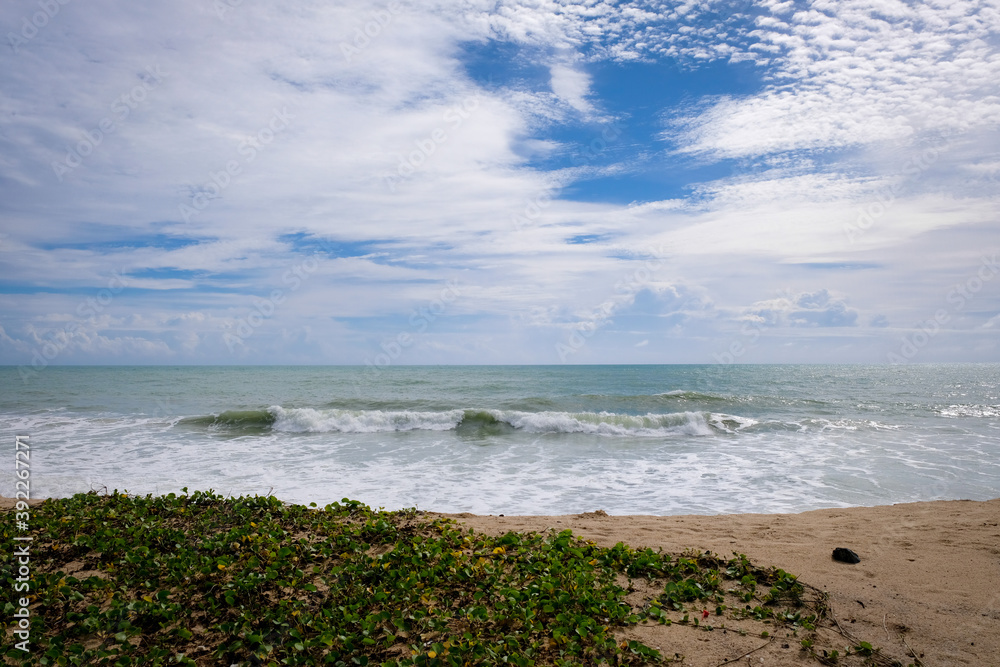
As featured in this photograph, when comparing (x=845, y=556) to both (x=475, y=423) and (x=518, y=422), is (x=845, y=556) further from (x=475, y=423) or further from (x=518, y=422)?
(x=475, y=423)

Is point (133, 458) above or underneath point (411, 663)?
underneath

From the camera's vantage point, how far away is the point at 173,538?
5.77 m

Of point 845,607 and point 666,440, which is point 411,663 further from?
point 666,440

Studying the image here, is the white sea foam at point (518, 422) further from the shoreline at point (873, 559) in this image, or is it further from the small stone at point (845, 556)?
the small stone at point (845, 556)

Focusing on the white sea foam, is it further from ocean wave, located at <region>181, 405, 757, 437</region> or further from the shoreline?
the shoreline

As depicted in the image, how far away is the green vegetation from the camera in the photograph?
3.99 metres

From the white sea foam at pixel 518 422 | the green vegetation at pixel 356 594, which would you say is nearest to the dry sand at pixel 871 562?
the green vegetation at pixel 356 594

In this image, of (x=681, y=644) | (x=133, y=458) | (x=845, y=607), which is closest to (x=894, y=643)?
(x=845, y=607)

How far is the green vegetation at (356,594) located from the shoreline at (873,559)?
12.8 inches

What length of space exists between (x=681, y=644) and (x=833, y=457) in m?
12.5

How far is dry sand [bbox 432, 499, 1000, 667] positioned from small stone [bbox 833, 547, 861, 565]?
0.23ft

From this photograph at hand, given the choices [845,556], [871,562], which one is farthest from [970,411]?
[845,556]

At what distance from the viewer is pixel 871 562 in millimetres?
6070

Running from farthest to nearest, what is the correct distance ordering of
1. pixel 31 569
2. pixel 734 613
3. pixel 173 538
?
pixel 173 538
pixel 31 569
pixel 734 613
